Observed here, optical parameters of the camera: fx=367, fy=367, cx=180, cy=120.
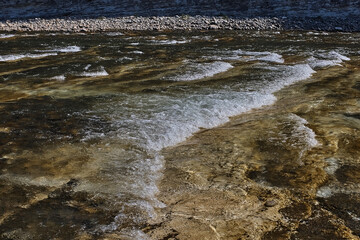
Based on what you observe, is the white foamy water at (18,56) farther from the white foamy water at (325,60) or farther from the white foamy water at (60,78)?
the white foamy water at (325,60)

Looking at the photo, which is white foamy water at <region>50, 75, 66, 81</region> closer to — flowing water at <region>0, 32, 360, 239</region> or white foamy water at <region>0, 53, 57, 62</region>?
flowing water at <region>0, 32, 360, 239</region>

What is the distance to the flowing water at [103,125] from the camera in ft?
8.73

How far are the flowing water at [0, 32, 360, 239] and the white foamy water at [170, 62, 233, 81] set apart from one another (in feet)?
0.08

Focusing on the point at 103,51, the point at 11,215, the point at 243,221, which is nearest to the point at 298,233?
the point at 243,221

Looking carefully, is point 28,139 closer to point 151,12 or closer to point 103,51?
point 103,51

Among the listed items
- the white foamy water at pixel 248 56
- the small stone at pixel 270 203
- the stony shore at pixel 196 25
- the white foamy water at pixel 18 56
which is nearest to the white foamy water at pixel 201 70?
the white foamy water at pixel 248 56

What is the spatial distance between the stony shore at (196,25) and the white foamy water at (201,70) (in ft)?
44.3

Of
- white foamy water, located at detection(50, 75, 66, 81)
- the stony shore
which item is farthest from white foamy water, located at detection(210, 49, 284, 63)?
the stony shore

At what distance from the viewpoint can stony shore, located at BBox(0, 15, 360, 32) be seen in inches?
848

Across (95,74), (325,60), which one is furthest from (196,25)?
(95,74)

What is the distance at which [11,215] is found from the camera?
260 centimetres

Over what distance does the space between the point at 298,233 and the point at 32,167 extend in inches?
92.3

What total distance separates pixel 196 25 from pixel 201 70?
1518 cm

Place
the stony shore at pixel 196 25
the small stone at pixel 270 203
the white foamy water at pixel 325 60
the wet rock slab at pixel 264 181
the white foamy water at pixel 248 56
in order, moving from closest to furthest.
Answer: the wet rock slab at pixel 264 181 → the small stone at pixel 270 203 → the white foamy water at pixel 325 60 → the white foamy water at pixel 248 56 → the stony shore at pixel 196 25
